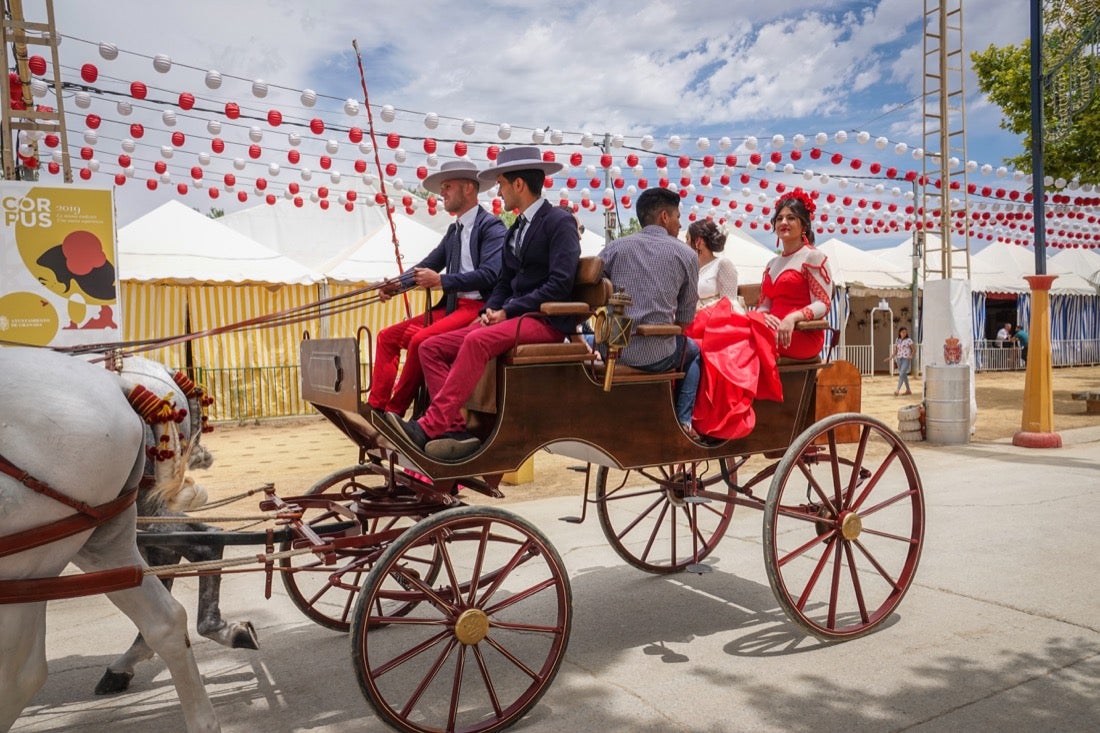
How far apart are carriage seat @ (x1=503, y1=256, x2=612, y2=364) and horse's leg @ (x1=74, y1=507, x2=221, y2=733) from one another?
1579 mm

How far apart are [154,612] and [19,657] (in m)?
0.43

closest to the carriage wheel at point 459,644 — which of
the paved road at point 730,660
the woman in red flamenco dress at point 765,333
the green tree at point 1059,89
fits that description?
the paved road at point 730,660

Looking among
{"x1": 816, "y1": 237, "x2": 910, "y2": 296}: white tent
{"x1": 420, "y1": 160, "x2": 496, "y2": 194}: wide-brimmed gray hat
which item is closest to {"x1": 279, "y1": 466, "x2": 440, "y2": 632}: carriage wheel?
{"x1": 420, "y1": 160, "x2": 496, "y2": 194}: wide-brimmed gray hat

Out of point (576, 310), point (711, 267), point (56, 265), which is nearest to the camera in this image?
point (576, 310)

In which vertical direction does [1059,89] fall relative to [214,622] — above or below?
above

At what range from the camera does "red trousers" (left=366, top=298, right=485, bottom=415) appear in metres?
3.70

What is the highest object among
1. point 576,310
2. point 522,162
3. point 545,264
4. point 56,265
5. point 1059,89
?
point 1059,89

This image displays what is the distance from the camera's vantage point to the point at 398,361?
3824 millimetres

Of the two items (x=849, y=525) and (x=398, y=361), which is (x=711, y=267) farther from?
(x=398, y=361)

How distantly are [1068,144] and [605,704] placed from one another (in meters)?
15.5

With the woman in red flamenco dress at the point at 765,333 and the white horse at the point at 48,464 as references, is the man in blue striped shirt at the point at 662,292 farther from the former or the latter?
the white horse at the point at 48,464

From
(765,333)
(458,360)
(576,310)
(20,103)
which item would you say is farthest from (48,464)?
(20,103)

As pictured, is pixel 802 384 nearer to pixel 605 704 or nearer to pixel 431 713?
pixel 605 704

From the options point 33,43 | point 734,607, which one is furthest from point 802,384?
point 33,43
